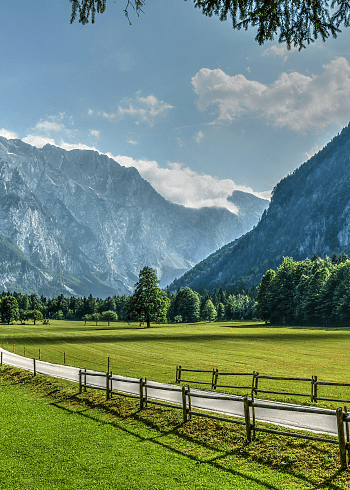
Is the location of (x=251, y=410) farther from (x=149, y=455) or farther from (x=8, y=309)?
(x=8, y=309)

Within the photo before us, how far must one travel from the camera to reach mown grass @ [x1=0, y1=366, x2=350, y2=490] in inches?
476

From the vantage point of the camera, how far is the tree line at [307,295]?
10194 centimetres

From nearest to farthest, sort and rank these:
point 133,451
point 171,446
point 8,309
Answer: point 133,451
point 171,446
point 8,309

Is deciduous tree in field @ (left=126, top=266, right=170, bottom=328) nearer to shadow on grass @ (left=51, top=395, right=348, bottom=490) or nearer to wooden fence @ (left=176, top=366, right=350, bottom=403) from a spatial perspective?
wooden fence @ (left=176, top=366, right=350, bottom=403)

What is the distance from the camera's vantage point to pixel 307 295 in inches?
4405

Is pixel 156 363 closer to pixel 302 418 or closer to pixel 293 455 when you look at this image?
pixel 302 418

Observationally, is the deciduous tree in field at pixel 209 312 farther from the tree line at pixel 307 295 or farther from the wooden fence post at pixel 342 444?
the wooden fence post at pixel 342 444

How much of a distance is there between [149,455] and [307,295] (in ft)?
351

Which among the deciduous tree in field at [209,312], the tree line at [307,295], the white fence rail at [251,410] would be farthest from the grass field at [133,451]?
the deciduous tree in field at [209,312]

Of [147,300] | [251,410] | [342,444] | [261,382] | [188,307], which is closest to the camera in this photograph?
[342,444]

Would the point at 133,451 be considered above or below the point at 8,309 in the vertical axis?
above

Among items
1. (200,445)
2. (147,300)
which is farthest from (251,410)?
(147,300)

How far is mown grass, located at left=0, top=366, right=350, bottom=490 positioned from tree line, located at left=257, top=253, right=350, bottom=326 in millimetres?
90939

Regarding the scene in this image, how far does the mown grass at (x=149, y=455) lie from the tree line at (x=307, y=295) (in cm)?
9094
